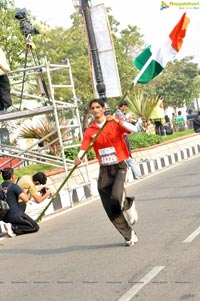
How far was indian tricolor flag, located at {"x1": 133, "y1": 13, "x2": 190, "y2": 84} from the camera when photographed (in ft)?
32.7

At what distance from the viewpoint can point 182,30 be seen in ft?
33.6

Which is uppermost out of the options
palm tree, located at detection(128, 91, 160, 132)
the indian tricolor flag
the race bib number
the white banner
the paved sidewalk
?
the white banner

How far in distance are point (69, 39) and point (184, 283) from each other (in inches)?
1541

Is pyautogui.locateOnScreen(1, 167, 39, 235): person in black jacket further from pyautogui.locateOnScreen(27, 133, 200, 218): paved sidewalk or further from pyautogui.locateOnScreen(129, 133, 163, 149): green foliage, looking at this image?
pyautogui.locateOnScreen(129, 133, 163, 149): green foliage

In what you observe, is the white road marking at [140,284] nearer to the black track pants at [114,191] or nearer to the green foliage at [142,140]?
the black track pants at [114,191]

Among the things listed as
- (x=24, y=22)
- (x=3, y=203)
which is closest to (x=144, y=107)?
(x=24, y=22)

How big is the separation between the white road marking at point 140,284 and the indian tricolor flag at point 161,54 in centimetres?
411

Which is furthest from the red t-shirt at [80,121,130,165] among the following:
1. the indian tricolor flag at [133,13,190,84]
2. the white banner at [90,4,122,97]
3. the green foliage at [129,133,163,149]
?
the green foliage at [129,133,163,149]

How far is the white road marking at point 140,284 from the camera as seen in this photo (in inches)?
215

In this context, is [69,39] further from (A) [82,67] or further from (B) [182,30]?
(B) [182,30]

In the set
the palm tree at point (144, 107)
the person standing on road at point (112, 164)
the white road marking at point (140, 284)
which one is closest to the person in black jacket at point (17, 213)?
the person standing on road at point (112, 164)

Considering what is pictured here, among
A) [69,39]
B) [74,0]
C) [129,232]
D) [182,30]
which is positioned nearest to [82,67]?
[69,39]

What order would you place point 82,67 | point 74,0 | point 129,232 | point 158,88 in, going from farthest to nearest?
point 158,88 < point 82,67 < point 74,0 < point 129,232

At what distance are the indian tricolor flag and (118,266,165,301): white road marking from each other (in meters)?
4.11
